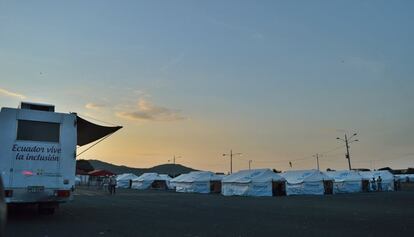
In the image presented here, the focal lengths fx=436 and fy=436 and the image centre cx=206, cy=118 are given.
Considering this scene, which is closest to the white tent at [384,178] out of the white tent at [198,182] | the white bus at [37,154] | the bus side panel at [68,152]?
the white tent at [198,182]

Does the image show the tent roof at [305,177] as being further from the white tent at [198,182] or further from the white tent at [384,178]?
the white tent at [384,178]

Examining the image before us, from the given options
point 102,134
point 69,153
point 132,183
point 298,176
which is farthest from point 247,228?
point 132,183

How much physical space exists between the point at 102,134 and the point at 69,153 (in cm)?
331

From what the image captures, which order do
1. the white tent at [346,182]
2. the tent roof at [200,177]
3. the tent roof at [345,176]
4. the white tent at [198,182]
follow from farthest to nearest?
the tent roof at [345,176] < the white tent at [346,182] < the tent roof at [200,177] < the white tent at [198,182]

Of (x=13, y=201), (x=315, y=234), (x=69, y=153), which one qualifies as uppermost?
(x=69, y=153)

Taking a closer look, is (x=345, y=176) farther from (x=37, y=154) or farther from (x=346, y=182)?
(x=37, y=154)

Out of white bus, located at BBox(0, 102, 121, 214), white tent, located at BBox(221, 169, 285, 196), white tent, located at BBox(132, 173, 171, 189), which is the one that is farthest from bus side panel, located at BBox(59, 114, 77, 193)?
white tent, located at BBox(132, 173, 171, 189)

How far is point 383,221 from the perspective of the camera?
16.1m

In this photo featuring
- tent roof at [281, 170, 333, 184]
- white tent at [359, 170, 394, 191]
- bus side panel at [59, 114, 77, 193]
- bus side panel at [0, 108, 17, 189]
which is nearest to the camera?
bus side panel at [0, 108, 17, 189]

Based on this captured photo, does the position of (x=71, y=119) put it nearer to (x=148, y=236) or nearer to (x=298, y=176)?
(x=148, y=236)

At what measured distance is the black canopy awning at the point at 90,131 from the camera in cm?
1740

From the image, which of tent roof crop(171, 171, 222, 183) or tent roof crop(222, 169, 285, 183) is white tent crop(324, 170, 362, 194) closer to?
tent roof crop(222, 169, 285, 183)

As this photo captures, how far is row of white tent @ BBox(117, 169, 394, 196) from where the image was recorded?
45.2 metres

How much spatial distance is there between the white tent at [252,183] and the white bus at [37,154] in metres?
30.7
